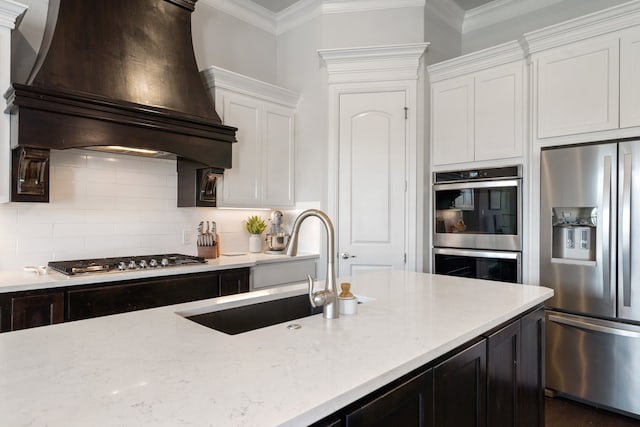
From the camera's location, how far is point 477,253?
322 cm

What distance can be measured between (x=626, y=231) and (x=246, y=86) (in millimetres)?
3035

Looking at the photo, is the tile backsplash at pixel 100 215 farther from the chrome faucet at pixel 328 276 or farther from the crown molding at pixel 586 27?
the crown molding at pixel 586 27

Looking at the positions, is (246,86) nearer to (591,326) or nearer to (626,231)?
(626,231)

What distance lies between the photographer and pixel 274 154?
377cm

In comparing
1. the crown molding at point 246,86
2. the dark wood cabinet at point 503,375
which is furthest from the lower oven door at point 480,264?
the crown molding at point 246,86

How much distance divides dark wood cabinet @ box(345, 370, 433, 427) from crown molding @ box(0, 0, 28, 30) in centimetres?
279

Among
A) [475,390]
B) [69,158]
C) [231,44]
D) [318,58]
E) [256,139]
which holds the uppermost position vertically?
[231,44]

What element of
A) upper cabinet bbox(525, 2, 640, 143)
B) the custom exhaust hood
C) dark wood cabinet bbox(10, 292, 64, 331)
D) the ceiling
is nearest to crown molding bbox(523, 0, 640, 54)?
upper cabinet bbox(525, 2, 640, 143)

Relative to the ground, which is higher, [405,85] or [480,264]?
[405,85]

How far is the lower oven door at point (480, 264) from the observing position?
3.04m

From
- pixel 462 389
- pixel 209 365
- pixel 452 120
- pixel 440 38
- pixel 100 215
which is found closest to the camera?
pixel 209 365

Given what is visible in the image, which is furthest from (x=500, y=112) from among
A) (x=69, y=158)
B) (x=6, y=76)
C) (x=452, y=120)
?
(x=6, y=76)

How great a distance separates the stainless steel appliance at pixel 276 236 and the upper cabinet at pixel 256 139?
0.43 feet

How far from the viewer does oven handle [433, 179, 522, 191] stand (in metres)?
3.05
